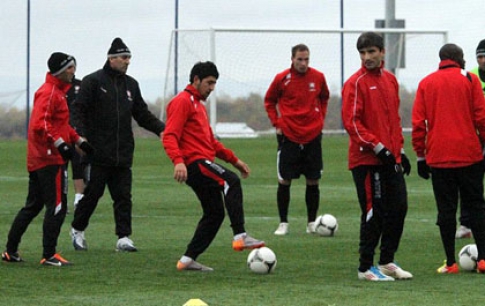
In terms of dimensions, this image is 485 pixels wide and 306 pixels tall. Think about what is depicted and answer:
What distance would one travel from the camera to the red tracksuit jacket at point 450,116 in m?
10.3

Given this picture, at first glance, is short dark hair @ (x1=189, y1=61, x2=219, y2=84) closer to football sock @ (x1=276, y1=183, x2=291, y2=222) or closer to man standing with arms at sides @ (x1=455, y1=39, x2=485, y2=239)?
man standing with arms at sides @ (x1=455, y1=39, x2=485, y2=239)

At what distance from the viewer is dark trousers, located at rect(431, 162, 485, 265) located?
10414 millimetres

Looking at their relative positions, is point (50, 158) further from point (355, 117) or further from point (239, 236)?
point (355, 117)

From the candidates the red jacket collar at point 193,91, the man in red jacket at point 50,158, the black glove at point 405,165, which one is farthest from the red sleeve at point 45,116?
the black glove at point 405,165

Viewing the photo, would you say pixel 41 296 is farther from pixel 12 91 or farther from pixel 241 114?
pixel 12 91

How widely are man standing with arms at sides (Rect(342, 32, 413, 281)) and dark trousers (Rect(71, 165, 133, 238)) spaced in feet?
10.5

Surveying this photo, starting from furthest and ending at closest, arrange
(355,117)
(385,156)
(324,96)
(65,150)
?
1. (324,96)
2. (65,150)
3. (355,117)
4. (385,156)

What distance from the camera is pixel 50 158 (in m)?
11.1

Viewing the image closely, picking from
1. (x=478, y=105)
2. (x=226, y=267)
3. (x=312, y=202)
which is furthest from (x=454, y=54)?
(x=312, y=202)

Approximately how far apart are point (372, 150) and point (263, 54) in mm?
25706

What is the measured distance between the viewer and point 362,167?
997cm

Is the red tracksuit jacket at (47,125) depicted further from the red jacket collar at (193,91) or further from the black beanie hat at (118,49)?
the red jacket collar at (193,91)

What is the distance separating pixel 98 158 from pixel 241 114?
83.9 ft

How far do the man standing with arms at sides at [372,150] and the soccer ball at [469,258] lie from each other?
0.71 meters
